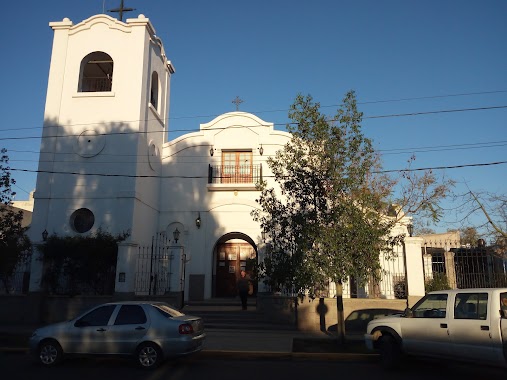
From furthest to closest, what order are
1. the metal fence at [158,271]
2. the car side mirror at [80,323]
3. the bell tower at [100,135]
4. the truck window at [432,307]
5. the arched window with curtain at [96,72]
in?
the arched window with curtain at [96,72], the bell tower at [100,135], the metal fence at [158,271], the car side mirror at [80,323], the truck window at [432,307]

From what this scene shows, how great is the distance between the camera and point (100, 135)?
755 inches

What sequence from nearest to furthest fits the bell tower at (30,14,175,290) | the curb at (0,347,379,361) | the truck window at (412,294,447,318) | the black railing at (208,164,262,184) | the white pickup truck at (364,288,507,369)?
the white pickup truck at (364,288,507,369) < the truck window at (412,294,447,318) < the curb at (0,347,379,361) < the bell tower at (30,14,175,290) < the black railing at (208,164,262,184)

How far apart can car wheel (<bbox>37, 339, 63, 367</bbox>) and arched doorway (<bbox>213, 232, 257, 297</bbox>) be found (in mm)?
11802

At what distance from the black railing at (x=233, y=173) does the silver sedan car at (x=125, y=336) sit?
11.9 m

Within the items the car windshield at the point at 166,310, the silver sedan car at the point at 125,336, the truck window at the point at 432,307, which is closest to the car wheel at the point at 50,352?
the silver sedan car at the point at 125,336

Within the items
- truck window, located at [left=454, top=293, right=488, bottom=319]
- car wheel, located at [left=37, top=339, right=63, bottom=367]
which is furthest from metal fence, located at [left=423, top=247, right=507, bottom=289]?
car wheel, located at [left=37, top=339, right=63, bottom=367]

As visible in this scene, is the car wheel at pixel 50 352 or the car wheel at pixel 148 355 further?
the car wheel at pixel 50 352

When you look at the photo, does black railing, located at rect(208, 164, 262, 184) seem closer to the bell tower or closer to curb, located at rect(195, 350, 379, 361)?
the bell tower

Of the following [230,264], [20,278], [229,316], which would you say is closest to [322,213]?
[229,316]

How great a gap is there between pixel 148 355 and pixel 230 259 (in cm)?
1273

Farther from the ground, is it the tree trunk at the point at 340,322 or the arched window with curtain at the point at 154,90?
the arched window with curtain at the point at 154,90

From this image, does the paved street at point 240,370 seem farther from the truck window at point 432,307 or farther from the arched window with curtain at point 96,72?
the arched window with curtain at point 96,72

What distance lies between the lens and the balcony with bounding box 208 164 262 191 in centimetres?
2058

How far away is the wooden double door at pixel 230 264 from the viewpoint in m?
21.1
